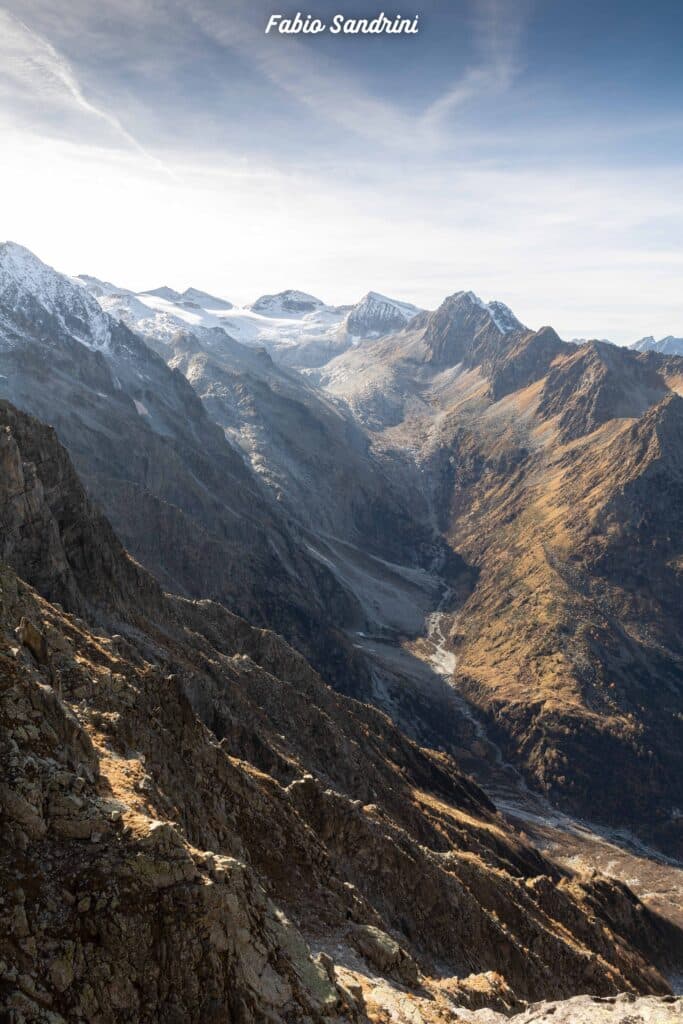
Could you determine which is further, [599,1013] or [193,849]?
[599,1013]

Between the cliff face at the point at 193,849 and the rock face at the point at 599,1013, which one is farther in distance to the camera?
the rock face at the point at 599,1013

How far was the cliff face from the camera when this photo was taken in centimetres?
1499

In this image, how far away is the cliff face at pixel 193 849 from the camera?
1499 centimetres

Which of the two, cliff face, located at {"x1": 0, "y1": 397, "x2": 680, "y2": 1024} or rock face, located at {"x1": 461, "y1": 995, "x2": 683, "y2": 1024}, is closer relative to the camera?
cliff face, located at {"x1": 0, "y1": 397, "x2": 680, "y2": 1024}

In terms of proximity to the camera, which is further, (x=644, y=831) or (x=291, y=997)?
(x=644, y=831)

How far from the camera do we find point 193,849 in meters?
17.7

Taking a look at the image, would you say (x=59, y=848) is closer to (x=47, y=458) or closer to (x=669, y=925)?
(x=47, y=458)

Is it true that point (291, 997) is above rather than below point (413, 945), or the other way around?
above

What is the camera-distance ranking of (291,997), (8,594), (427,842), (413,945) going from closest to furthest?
1. (291,997)
2. (8,594)
3. (413,945)
4. (427,842)

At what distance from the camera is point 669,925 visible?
88625 mm

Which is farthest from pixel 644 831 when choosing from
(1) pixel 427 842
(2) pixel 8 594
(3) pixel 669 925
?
(2) pixel 8 594

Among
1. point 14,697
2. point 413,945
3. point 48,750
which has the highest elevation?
point 14,697

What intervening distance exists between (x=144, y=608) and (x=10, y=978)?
174 ft

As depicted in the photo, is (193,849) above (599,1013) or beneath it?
above
